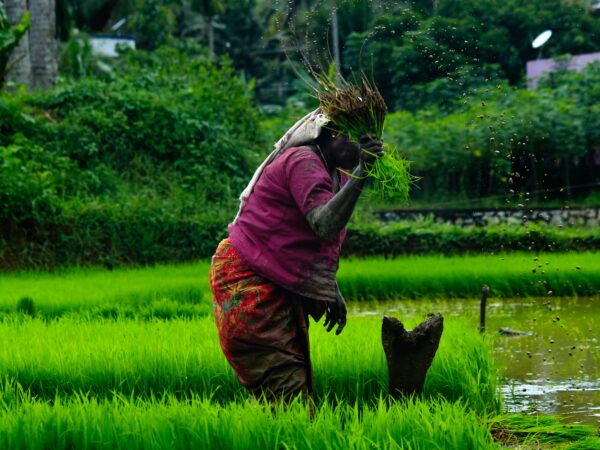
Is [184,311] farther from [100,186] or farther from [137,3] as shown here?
[137,3]

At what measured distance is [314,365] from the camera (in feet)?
16.4

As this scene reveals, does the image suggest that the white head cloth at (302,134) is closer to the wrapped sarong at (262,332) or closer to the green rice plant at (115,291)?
the wrapped sarong at (262,332)

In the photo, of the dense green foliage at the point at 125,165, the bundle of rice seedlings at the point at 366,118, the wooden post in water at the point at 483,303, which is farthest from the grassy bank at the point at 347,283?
the bundle of rice seedlings at the point at 366,118

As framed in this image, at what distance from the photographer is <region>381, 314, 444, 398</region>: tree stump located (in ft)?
14.4

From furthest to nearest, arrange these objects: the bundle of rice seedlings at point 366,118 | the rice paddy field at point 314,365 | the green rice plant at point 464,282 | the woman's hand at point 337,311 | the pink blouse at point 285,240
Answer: the green rice plant at point 464,282
the woman's hand at point 337,311
the pink blouse at point 285,240
the bundle of rice seedlings at point 366,118
the rice paddy field at point 314,365

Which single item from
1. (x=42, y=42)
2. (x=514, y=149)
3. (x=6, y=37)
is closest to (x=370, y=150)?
(x=6, y=37)

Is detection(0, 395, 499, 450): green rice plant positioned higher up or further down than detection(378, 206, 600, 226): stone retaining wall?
higher up

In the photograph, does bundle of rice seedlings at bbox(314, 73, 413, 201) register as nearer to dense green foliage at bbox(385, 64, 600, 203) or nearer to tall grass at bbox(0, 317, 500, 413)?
tall grass at bbox(0, 317, 500, 413)

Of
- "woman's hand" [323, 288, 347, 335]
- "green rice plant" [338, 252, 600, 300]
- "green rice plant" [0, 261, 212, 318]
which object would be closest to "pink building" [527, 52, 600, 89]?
"green rice plant" [338, 252, 600, 300]

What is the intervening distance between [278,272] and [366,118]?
648 millimetres

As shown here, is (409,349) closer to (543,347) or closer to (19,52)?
(543,347)

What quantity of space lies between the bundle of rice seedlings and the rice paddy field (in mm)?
792

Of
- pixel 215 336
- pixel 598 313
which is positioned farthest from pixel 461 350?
pixel 598 313

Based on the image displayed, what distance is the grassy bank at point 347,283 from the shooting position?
311 inches
